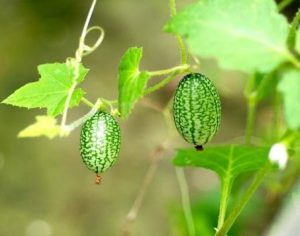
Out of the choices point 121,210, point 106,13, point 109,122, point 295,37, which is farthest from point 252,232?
point 295,37

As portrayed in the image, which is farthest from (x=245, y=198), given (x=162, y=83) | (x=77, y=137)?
(x=77, y=137)

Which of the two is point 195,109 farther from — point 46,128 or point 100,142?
point 46,128

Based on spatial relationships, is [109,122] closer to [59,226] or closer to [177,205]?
[177,205]

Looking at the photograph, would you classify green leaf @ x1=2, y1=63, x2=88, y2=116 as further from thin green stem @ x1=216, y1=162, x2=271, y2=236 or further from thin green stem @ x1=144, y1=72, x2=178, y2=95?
thin green stem @ x1=216, y1=162, x2=271, y2=236

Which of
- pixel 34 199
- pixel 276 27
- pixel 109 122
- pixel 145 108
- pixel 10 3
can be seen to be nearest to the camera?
pixel 276 27

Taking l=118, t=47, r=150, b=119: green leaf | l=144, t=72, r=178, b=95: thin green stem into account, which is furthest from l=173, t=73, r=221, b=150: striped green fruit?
l=118, t=47, r=150, b=119: green leaf
